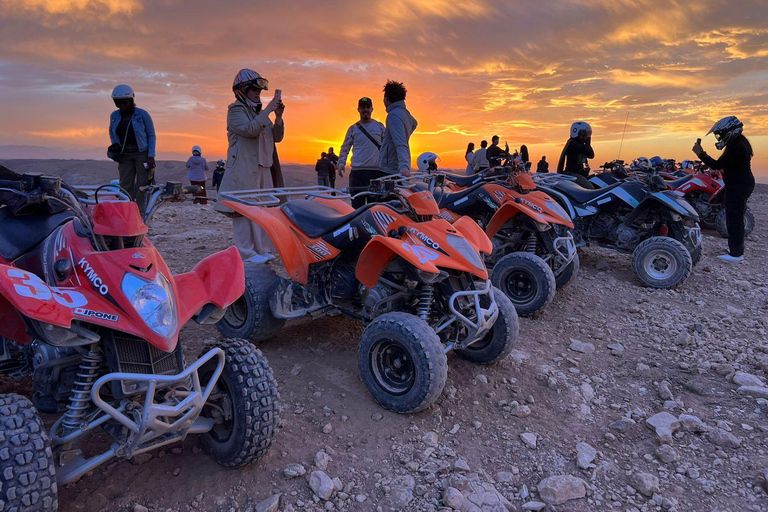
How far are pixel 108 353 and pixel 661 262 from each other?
634cm

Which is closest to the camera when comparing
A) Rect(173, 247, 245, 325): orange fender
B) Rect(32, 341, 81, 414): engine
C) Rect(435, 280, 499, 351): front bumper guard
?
Rect(32, 341, 81, 414): engine

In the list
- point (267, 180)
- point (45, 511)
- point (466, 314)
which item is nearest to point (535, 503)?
point (466, 314)

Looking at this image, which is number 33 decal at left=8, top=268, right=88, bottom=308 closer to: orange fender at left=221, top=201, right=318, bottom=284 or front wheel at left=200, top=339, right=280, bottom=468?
front wheel at left=200, top=339, right=280, bottom=468

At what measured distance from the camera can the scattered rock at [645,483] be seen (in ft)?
8.40

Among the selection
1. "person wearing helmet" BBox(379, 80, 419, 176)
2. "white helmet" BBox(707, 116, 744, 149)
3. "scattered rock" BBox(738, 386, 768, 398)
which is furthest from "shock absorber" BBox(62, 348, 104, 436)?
"white helmet" BBox(707, 116, 744, 149)

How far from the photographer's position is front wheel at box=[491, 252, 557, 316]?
4824 mm

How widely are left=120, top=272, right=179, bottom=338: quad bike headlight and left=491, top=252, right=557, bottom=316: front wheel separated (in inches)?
143

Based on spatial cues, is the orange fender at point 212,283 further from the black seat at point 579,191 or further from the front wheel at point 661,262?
the black seat at point 579,191

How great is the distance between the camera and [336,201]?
4547 millimetres

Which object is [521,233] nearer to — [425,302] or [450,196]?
[450,196]

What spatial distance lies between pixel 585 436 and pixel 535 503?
0.79 metres

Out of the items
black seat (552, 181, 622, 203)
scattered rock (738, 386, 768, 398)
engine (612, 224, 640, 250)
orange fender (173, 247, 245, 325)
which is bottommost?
scattered rock (738, 386, 768, 398)

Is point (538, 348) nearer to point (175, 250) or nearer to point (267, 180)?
point (267, 180)

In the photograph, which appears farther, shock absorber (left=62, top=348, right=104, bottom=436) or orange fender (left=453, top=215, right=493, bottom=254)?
orange fender (left=453, top=215, right=493, bottom=254)
